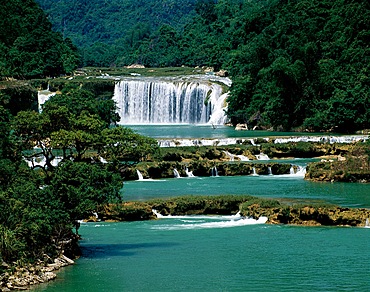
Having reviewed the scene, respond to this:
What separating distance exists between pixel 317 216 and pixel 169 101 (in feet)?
163

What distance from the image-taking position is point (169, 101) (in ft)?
272

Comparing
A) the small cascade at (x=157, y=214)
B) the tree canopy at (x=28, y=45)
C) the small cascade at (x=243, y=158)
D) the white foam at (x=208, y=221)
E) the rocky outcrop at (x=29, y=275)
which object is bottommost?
the rocky outcrop at (x=29, y=275)

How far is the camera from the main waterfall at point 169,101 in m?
82.2

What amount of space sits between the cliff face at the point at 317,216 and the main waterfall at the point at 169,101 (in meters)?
47.0

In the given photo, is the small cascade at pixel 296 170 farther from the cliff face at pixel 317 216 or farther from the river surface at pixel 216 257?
the cliff face at pixel 317 216

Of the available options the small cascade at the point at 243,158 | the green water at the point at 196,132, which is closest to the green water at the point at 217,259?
the small cascade at the point at 243,158

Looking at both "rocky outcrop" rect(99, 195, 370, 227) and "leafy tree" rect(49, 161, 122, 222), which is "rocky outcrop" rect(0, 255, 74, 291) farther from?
"rocky outcrop" rect(99, 195, 370, 227)

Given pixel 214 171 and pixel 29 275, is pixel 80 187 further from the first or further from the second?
pixel 214 171

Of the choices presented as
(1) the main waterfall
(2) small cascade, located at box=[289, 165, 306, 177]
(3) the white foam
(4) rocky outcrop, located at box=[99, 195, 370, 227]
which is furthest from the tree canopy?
(3) the white foam

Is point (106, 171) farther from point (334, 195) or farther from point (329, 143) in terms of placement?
point (329, 143)

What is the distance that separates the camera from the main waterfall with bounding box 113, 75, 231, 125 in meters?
82.2

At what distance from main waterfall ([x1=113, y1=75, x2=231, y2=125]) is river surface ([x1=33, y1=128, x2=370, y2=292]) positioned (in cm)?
4429

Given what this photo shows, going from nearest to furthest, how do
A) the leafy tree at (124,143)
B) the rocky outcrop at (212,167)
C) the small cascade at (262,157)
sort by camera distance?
the leafy tree at (124,143)
the rocky outcrop at (212,167)
the small cascade at (262,157)

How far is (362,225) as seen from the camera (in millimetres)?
33531
